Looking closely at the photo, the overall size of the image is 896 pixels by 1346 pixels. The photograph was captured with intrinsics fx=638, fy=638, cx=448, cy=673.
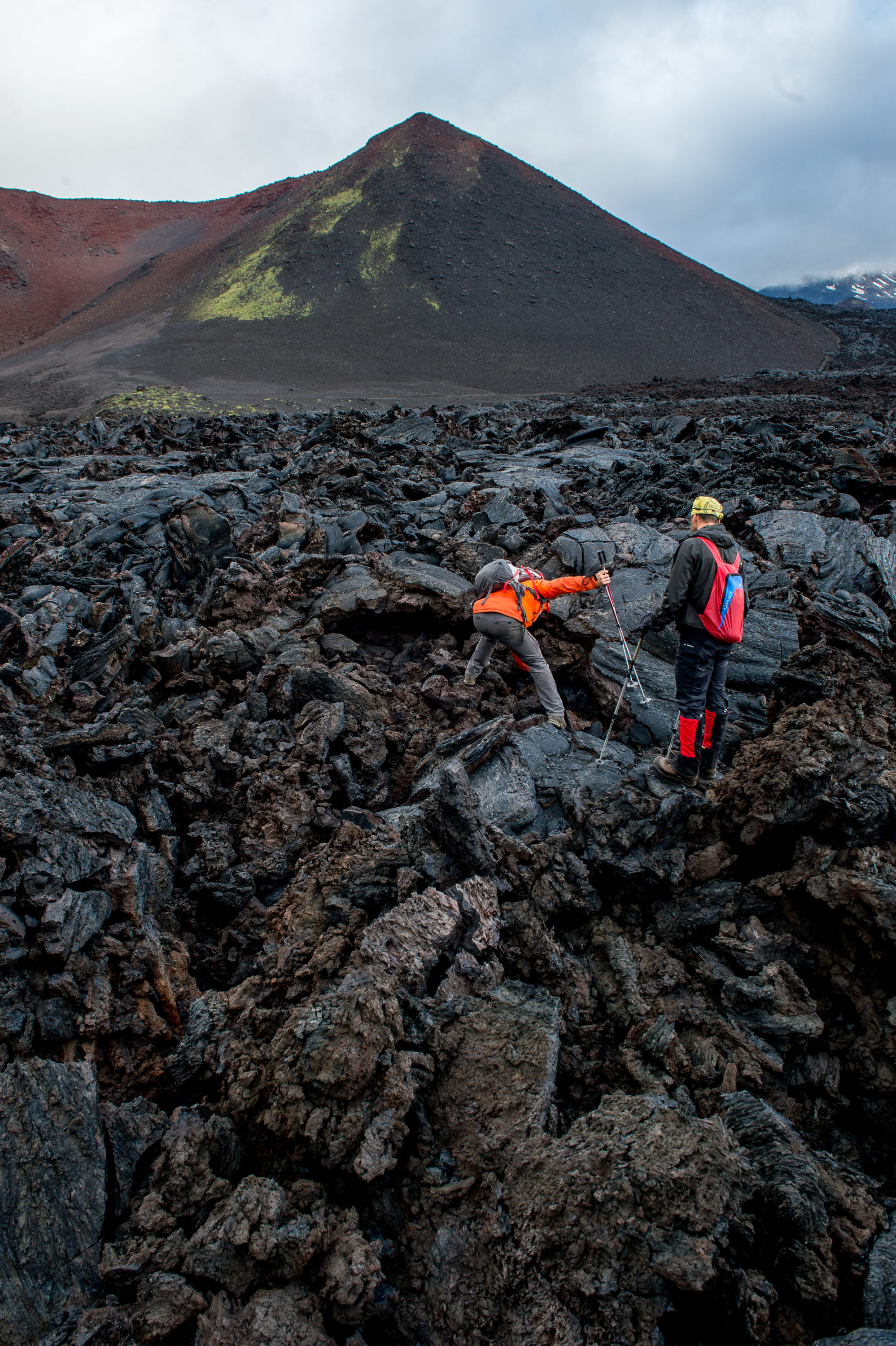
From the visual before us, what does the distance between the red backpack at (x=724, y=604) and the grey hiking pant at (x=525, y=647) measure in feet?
5.85

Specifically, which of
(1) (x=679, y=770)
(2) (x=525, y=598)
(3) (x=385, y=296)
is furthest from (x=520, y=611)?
(3) (x=385, y=296)

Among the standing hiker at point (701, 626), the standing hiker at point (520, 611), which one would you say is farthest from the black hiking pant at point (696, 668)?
the standing hiker at point (520, 611)

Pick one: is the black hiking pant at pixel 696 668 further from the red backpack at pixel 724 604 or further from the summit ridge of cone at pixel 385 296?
the summit ridge of cone at pixel 385 296

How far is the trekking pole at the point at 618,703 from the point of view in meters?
5.84

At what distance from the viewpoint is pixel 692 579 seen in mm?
5195

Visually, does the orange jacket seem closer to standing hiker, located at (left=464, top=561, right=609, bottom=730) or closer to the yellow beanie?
standing hiker, located at (left=464, top=561, right=609, bottom=730)

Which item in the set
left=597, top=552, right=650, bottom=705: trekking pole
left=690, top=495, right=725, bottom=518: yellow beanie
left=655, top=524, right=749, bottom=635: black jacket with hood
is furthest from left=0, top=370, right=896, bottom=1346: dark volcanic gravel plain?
left=690, top=495, right=725, bottom=518: yellow beanie

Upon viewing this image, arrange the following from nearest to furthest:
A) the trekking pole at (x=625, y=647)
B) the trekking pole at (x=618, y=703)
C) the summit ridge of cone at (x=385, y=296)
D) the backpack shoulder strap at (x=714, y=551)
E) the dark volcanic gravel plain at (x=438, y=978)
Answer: the dark volcanic gravel plain at (x=438, y=978), the backpack shoulder strap at (x=714, y=551), the trekking pole at (x=618, y=703), the trekking pole at (x=625, y=647), the summit ridge of cone at (x=385, y=296)

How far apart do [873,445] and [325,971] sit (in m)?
16.0

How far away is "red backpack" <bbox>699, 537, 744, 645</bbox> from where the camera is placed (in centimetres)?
511

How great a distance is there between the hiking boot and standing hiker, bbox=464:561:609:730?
4.36 feet

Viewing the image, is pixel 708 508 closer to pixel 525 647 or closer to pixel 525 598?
pixel 525 598

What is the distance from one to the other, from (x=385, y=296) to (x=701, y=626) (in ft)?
178

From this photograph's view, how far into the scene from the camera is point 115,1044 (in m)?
3.46
